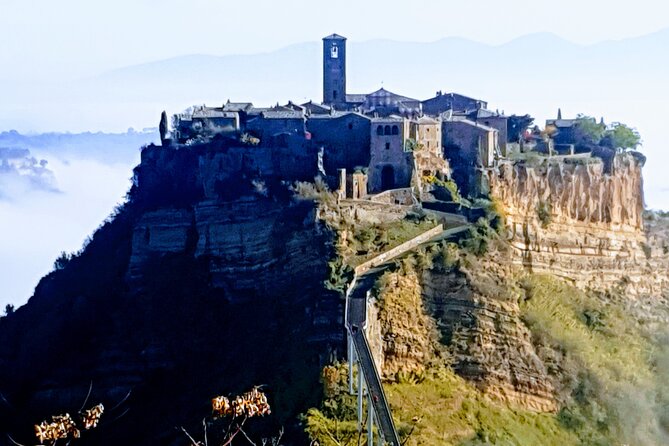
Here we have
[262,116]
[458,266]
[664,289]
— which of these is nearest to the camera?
[458,266]

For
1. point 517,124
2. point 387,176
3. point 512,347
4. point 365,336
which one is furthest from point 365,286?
point 517,124

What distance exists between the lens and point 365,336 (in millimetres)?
36938

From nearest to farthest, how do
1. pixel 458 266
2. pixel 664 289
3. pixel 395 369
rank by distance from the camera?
pixel 395 369, pixel 458 266, pixel 664 289

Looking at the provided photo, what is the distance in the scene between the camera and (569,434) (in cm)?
4200

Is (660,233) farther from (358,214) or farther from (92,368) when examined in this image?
(92,368)

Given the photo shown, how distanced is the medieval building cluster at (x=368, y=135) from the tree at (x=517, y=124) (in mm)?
1658

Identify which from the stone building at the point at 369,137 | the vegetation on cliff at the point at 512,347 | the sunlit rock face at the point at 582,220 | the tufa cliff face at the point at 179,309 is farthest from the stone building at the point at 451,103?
the tufa cliff face at the point at 179,309

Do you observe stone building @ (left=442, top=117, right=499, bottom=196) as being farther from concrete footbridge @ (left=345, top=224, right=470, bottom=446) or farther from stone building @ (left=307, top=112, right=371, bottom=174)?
concrete footbridge @ (left=345, top=224, right=470, bottom=446)

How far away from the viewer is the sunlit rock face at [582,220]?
5144cm

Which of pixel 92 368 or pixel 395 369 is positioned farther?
pixel 92 368

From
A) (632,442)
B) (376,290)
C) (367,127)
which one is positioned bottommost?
(632,442)

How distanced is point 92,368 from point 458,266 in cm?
1623

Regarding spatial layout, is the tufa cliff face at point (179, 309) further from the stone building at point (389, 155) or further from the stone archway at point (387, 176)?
the stone archway at point (387, 176)

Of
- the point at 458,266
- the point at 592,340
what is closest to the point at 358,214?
the point at 458,266
